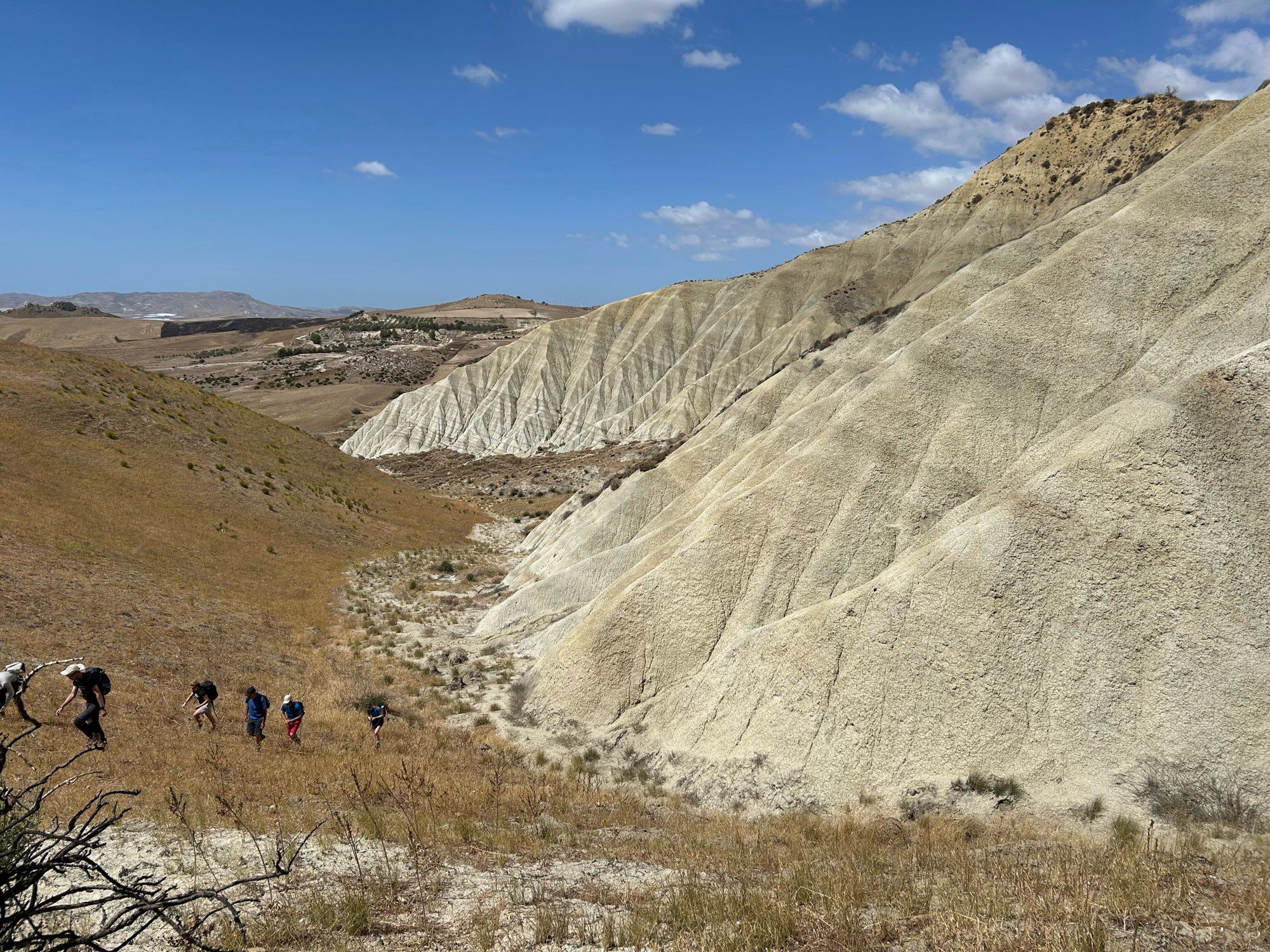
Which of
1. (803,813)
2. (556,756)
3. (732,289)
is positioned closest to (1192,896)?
(803,813)

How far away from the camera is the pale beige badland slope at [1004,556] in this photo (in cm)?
1261

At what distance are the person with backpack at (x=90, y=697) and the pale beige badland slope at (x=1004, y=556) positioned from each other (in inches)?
367

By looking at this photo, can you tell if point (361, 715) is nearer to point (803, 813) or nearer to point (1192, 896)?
point (803, 813)

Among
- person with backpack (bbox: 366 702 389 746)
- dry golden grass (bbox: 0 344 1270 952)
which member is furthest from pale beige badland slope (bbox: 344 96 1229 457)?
person with backpack (bbox: 366 702 389 746)

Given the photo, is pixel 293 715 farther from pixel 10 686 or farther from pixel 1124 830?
pixel 1124 830

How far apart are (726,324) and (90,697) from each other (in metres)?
70.1

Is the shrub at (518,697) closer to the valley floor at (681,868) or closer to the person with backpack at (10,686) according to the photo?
the valley floor at (681,868)

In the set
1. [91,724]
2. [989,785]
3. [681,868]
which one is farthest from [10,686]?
[989,785]

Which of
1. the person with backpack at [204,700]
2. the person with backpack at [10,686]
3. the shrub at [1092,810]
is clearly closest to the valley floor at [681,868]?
the shrub at [1092,810]

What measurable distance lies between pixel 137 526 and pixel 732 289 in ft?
214

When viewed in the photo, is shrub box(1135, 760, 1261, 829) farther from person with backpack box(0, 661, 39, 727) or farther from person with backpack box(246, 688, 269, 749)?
person with backpack box(0, 661, 39, 727)

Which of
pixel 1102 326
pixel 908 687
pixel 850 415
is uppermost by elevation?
pixel 1102 326

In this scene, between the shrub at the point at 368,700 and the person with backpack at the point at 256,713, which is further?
the shrub at the point at 368,700

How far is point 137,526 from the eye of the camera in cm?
2986
